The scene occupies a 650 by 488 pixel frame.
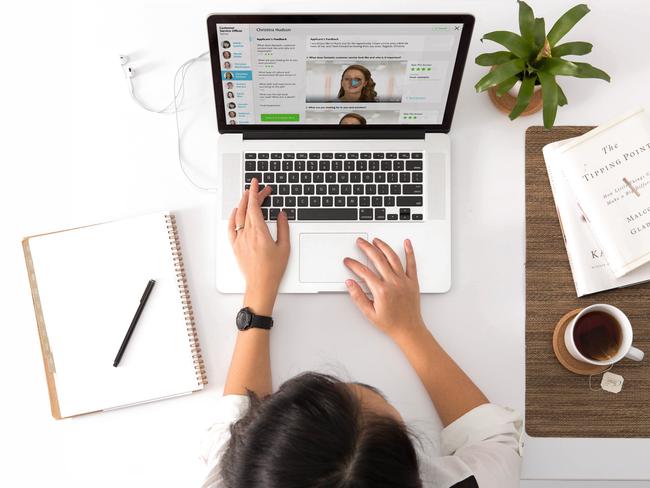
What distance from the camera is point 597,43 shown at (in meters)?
0.93

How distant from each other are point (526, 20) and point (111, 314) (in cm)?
75

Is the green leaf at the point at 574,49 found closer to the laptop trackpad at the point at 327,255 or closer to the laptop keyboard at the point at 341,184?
the laptop keyboard at the point at 341,184

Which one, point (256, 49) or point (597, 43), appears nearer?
point (256, 49)

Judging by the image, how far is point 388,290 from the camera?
0.86 m

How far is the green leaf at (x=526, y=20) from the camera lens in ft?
2.58

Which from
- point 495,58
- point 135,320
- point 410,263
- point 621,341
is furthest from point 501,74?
point 135,320

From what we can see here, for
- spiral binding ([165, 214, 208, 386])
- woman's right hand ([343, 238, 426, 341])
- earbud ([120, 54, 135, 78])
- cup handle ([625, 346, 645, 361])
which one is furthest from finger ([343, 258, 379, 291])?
earbud ([120, 54, 135, 78])

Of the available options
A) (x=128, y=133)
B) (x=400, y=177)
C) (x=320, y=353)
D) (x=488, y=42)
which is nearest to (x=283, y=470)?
(x=320, y=353)

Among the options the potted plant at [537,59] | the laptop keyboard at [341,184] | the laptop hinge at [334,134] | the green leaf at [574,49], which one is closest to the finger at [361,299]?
the laptop keyboard at [341,184]

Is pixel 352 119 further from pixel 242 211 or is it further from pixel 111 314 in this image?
pixel 111 314

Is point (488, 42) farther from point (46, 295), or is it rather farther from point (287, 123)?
point (46, 295)

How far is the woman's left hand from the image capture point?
2.82 feet

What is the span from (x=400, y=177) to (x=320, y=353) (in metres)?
0.30

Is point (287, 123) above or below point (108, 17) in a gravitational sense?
below
